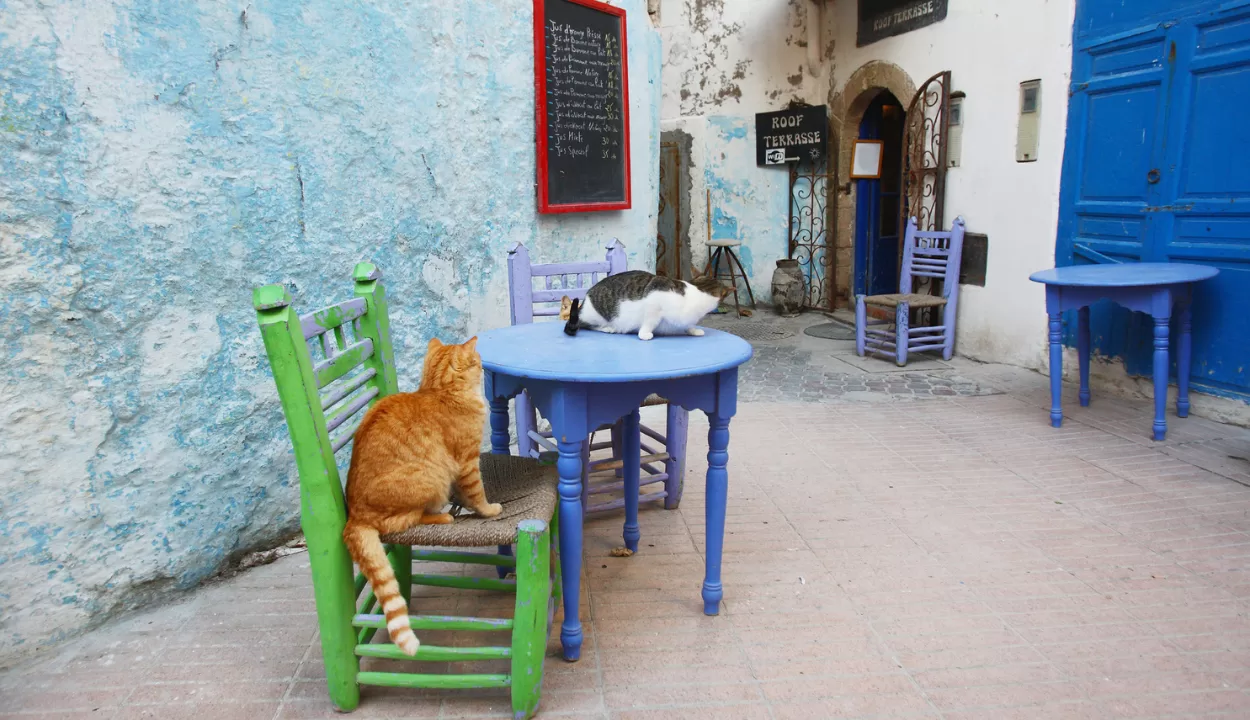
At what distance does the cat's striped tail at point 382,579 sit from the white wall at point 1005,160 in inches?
208

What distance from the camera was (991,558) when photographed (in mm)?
2943

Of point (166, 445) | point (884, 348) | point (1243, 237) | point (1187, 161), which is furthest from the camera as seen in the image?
point (884, 348)

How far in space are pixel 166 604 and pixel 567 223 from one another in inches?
110

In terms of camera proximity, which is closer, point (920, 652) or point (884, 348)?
point (920, 652)

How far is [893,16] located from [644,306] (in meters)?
6.24

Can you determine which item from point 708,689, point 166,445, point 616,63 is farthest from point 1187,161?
point 166,445

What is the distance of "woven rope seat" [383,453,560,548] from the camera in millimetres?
1985

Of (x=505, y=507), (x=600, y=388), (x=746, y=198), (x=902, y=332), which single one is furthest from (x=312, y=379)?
(x=746, y=198)

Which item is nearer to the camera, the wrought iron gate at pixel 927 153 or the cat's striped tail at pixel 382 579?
the cat's striped tail at pixel 382 579

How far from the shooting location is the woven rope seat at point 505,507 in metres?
1.99

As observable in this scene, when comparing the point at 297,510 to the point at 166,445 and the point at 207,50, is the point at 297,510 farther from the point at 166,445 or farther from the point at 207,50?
the point at 207,50

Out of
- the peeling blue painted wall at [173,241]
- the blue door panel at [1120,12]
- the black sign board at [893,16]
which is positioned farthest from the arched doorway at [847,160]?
the peeling blue painted wall at [173,241]

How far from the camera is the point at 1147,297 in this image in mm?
4109

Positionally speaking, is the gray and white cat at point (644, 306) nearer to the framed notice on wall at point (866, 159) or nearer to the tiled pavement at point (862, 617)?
the tiled pavement at point (862, 617)
